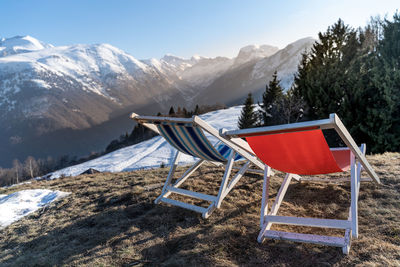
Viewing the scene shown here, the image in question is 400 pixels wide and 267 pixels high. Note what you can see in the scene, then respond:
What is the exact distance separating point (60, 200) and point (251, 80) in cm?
16222

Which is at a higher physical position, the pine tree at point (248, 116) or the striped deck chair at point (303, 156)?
the striped deck chair at point (303, 156)

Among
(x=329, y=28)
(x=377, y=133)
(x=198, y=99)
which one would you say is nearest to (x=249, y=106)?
(x=329, y=28)

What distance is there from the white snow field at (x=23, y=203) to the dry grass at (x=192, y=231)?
0.80 feet

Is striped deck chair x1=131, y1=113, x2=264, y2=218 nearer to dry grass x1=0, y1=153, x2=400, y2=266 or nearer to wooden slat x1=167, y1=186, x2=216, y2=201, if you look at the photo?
wooden slat x1=167, y1=186, x2=216, y2=201

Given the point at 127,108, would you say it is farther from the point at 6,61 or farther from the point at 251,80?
the point at 6,61

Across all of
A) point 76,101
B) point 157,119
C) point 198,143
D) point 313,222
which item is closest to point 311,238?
point 313,222

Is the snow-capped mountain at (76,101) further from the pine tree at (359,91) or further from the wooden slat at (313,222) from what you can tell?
the wooden slat at (313,222)

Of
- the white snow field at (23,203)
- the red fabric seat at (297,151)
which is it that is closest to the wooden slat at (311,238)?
the red fabric seat at (297,151)

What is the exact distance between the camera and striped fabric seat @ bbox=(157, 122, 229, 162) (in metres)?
2.69

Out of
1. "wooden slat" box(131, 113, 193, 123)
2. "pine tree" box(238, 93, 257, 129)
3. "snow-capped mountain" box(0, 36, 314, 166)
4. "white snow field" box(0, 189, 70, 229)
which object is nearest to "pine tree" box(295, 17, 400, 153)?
"wooden slat" box(131, 113, 193, 123)

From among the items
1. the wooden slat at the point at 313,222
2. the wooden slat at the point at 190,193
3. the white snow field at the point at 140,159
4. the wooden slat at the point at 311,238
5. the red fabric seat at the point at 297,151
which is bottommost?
the white snow field at the point at 140,159

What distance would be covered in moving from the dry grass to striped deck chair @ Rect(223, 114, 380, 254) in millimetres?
130

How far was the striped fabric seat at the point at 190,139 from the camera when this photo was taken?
2.69 m

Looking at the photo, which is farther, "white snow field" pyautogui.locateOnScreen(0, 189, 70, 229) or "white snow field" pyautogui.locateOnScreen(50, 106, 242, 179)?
"white snow field" pyautogui.locateOnScreen(50, 106, 242, 179)
